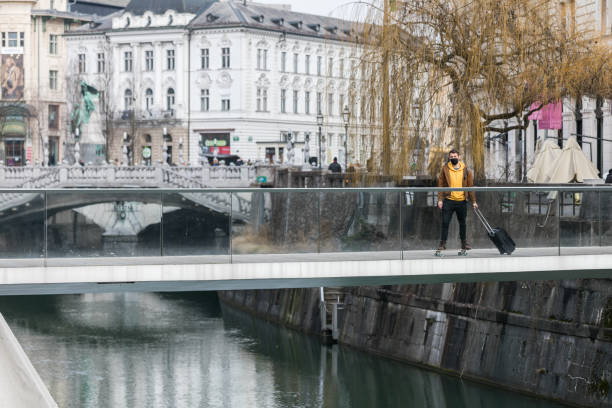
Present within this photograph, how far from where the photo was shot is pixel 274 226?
68.1 ft

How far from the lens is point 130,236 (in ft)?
66.1

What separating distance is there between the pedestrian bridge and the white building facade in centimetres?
7452

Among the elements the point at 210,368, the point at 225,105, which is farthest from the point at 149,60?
the point at 210,368

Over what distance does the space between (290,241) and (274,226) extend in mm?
388

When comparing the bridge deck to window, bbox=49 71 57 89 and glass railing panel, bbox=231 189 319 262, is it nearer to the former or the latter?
glass railing panel, bbox=231 189 319 262

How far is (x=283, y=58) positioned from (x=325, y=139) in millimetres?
6882

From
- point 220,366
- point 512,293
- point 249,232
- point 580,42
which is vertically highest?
point 580,42

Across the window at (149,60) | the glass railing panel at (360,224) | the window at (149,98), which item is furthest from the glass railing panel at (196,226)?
the window at (149,60)

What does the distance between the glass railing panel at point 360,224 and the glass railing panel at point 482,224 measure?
0.21 m

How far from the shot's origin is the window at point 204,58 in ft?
333

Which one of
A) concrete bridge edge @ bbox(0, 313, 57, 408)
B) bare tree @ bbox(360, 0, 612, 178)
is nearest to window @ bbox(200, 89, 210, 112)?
bare tree @ bbox(360, 0, 612, 178)

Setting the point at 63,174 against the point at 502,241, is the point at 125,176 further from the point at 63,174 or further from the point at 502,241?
the point at 502,241

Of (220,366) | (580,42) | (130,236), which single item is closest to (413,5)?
(580,42)

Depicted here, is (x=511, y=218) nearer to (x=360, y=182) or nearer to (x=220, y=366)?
(x=360, y=182)
